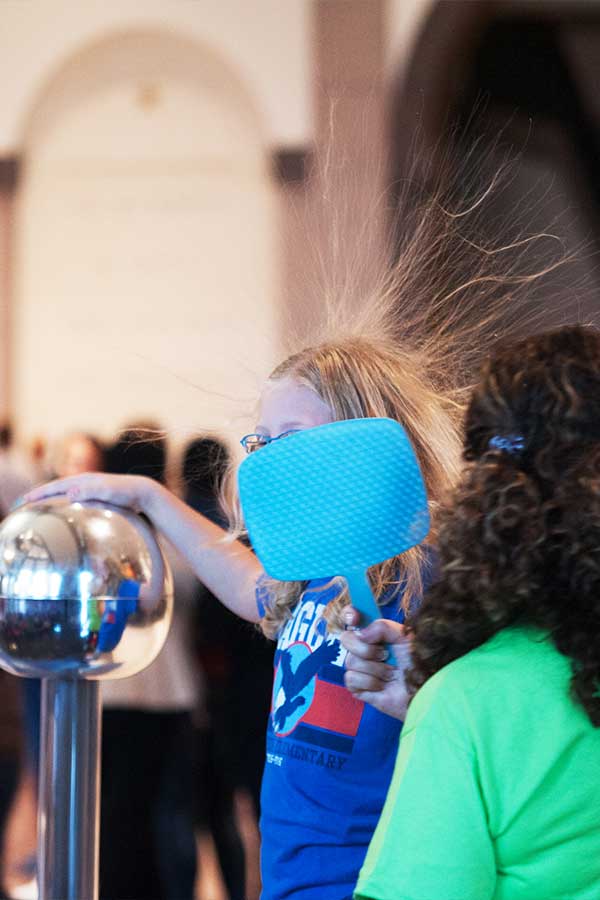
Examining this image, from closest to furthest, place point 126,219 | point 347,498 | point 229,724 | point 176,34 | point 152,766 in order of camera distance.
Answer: point 347,498
point 152,766
point 229,724
point 176,34
point 126,219

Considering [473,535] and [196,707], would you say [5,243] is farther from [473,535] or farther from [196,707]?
[473,535]

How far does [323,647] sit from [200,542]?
0.29 metres

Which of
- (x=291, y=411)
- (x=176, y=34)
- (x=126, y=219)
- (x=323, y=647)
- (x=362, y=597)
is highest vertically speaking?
(x=176, y=34)

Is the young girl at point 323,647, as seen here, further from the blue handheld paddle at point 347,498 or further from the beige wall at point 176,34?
the beige wall at point 176,34

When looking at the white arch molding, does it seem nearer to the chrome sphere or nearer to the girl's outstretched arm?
the girl's outstretched arm

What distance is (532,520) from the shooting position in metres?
0.85

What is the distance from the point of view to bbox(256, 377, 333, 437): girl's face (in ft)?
4.12

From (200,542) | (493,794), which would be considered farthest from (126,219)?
(493,794)

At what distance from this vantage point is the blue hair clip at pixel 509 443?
2.86 ft

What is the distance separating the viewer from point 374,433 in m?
0.97

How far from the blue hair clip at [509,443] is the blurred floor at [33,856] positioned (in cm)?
224

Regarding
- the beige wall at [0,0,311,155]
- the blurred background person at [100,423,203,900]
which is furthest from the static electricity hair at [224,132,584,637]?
the beige wall at [0,0,311,155]

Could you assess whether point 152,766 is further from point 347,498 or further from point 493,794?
point 493,794

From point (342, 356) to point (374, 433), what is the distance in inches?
13.9
